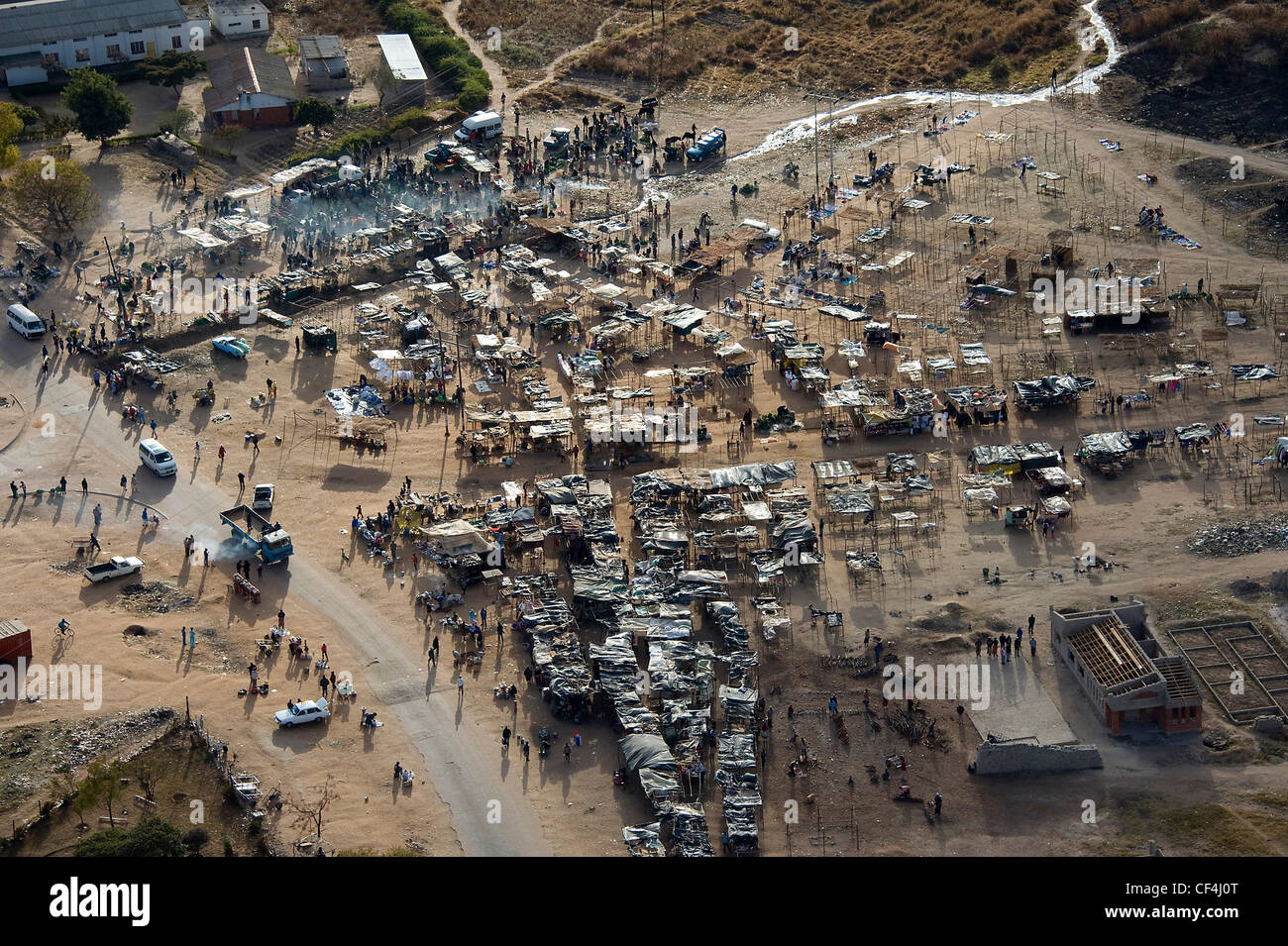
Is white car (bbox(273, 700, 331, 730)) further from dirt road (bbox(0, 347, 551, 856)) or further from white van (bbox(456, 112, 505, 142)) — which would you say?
white van (bbox(456, 112, 505, 142))

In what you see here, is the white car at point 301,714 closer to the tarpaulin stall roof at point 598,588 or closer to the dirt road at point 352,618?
the dirt road at point 352,618

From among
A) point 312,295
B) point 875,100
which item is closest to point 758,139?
point 875,100

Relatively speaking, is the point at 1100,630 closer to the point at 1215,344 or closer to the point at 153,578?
the point at 1215,344

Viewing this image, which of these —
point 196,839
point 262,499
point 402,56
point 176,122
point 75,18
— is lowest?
point 196,839

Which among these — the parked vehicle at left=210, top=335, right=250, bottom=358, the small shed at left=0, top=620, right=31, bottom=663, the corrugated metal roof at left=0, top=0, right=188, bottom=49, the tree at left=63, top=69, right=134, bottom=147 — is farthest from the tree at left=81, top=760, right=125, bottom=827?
the corrugated metal roof at left=0, top=0, right=188, bottom=49

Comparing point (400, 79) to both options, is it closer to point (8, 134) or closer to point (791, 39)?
point (8, 134)

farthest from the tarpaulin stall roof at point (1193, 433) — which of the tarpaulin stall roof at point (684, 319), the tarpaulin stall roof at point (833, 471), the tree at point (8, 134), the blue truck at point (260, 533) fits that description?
the tree at point (8, 134)

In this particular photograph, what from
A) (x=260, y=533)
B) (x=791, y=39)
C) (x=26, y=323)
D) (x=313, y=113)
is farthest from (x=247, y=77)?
(x=260, y=533)
